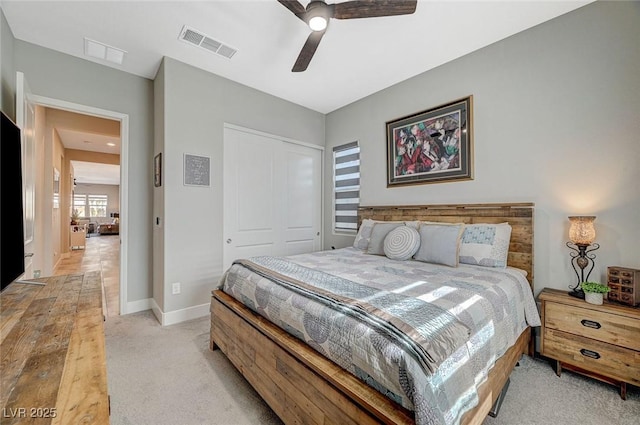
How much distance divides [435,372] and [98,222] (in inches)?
705

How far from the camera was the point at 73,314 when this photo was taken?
1.24 metres

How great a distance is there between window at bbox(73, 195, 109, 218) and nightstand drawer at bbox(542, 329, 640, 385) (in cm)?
1808

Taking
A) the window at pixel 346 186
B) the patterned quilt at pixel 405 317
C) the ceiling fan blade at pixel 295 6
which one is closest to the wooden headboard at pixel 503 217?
the patterned quilt at pixel 405 317

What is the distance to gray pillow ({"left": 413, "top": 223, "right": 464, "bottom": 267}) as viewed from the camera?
92.3 inches

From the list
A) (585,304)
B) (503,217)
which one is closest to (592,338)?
(585,304)

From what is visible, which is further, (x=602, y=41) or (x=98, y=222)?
(x=98, y=222)

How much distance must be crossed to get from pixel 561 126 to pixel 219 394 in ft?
11.2

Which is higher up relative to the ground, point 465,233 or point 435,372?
point 465,233

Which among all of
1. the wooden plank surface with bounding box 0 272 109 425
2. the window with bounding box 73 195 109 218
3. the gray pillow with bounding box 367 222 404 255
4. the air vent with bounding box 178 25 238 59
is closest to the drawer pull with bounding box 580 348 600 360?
the gray pillow with bounding box 367 222 404 255

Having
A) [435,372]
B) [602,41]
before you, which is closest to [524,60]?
[602,41]

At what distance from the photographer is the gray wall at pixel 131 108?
2.82 metres

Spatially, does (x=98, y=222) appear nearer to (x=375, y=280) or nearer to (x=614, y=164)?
(x=375, y=280)

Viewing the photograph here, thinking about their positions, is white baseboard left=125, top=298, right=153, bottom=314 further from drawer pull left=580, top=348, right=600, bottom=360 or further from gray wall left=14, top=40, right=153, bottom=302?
drawer pull left=580, top=348, right=600, bottom=360

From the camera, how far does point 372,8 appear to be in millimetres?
A: 1839
